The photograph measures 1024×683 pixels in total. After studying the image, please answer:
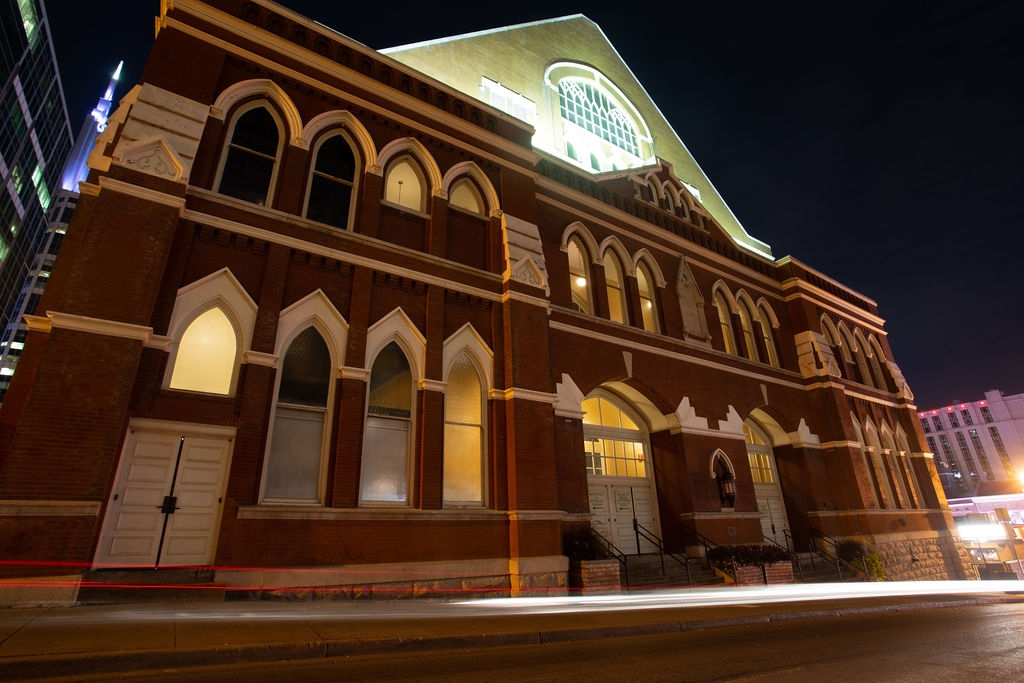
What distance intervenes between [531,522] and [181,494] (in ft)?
20.5

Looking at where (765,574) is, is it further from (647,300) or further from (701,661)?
(701,661)

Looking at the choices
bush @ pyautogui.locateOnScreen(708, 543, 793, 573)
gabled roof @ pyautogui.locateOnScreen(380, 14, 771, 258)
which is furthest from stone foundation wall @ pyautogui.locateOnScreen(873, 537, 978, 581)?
gabled roof @ pyautogui.locateOnScreen(380, 14, 771, 258)

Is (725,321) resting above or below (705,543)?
above

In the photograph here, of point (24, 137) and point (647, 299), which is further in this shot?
point (24, 137)

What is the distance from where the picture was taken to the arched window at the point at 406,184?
12.4 meters

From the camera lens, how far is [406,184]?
12.8 m

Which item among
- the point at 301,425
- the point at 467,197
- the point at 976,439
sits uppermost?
the point at 976,439

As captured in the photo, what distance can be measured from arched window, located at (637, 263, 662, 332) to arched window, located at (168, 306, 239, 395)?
1180 cm

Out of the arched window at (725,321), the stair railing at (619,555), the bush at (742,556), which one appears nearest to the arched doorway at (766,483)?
the arched window at (725,321)

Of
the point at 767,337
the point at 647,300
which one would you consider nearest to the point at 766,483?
the point at 767,337

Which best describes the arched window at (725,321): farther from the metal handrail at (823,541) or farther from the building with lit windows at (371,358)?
the metal handrail at (823,541)

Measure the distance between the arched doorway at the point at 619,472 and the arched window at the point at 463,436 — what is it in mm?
4084

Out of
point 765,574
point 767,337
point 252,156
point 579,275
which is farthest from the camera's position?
point 767,337

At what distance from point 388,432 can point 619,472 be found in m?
7.47
